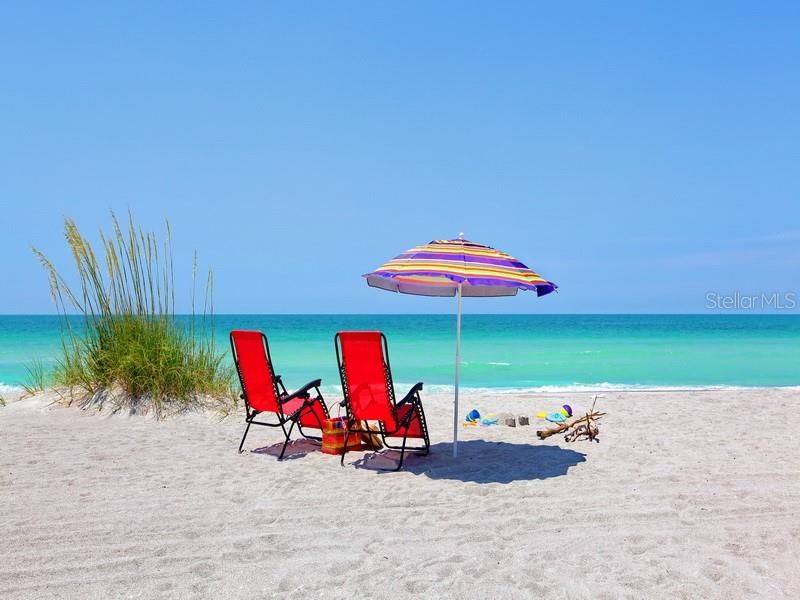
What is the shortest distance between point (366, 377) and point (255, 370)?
107 centimetres

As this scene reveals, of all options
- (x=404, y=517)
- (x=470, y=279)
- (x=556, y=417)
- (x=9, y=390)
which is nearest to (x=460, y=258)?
(x=470, y=279)

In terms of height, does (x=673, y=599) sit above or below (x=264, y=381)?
below

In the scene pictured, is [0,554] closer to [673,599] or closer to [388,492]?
[388,492]

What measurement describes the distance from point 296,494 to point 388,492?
1.92 ft

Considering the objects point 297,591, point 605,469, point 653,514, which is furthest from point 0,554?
point 605,469

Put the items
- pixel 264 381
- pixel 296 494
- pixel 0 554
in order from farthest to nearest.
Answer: pixel 264 381 → pixel 296 494 → pixel 0 554

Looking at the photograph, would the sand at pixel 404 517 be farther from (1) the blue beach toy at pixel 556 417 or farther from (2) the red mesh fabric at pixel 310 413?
(1) the blue beach toy at pixel 556 417

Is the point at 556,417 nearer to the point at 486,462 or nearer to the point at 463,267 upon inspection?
the point at 486,462

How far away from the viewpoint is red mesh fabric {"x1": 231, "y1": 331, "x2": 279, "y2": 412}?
17.1 ft

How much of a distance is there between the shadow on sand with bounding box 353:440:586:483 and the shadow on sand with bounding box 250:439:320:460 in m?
0.51

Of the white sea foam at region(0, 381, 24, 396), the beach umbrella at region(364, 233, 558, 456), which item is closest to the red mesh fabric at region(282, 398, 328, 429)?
the beach umbrella at region(364, 233, 558, 456)

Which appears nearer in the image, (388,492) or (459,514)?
(459,514)

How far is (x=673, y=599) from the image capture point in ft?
8.95

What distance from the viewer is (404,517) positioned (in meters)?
3.76
